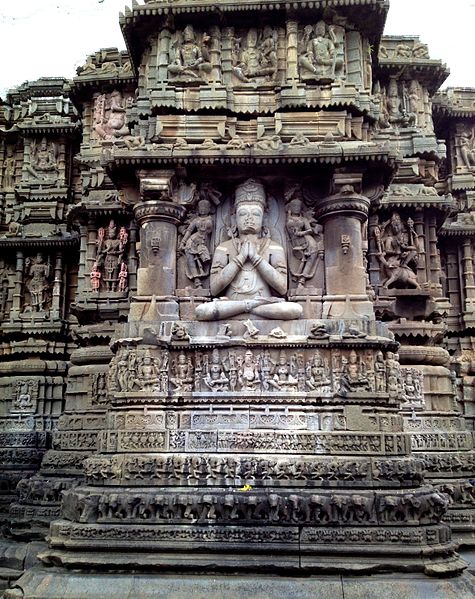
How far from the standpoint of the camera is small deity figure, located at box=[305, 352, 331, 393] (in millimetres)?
10891

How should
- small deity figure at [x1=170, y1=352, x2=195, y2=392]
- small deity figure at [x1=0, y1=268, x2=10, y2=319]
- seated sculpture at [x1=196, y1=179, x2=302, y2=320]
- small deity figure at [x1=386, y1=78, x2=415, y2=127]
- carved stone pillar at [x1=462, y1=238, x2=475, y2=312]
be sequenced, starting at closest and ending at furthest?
1. small deity figure at [x1=170, y1=352, x2=195, y2=392]
2. seated sculpture at [x1=196, y1=179, x2=302, y2=320]
3. small deity figure at [x1=386, y1=78, x2=415, y2=127]
4. carved stone pillar at [x1=462, y1=238, x2=475, y2=312]
5. small deity figure at [x1=0, y1=268, x2=10, y2=319]

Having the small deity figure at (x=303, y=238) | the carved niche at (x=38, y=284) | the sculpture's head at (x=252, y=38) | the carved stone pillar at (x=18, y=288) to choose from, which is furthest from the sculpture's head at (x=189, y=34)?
the carved stone pillar at (x=18, y=288)

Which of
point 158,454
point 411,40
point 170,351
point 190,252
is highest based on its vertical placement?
point 411,40

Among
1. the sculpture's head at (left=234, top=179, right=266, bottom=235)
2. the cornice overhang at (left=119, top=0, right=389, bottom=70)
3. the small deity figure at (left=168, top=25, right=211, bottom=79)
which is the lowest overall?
the sculpture's head at (left=234, top=179, right=266, bottom=235)

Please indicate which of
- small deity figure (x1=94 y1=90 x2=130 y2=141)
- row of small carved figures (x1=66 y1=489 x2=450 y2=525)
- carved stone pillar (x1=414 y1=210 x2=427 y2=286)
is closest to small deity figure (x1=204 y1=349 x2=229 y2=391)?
row of small carved figures (x1=66 y1=489 x2=450 y2=525)

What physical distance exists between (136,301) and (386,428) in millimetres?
5136

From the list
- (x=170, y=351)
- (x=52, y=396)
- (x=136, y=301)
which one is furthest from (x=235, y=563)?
(x=52, y=396)

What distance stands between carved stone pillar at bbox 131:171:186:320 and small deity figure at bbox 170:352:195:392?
94cm

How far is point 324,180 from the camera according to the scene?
12.1 meters

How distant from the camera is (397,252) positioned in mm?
18203

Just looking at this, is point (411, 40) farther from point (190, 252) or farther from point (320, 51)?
point (190, 252)

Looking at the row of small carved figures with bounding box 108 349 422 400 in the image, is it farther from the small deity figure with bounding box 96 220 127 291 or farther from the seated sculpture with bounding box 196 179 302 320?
the small deity figure with bounding box 96 220 127 291

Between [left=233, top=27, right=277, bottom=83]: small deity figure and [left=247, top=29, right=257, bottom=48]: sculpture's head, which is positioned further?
[left=247, top=29, right=257, bottom=48]: sculpture's head

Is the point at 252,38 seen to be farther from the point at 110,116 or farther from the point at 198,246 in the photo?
the point at 110,116
